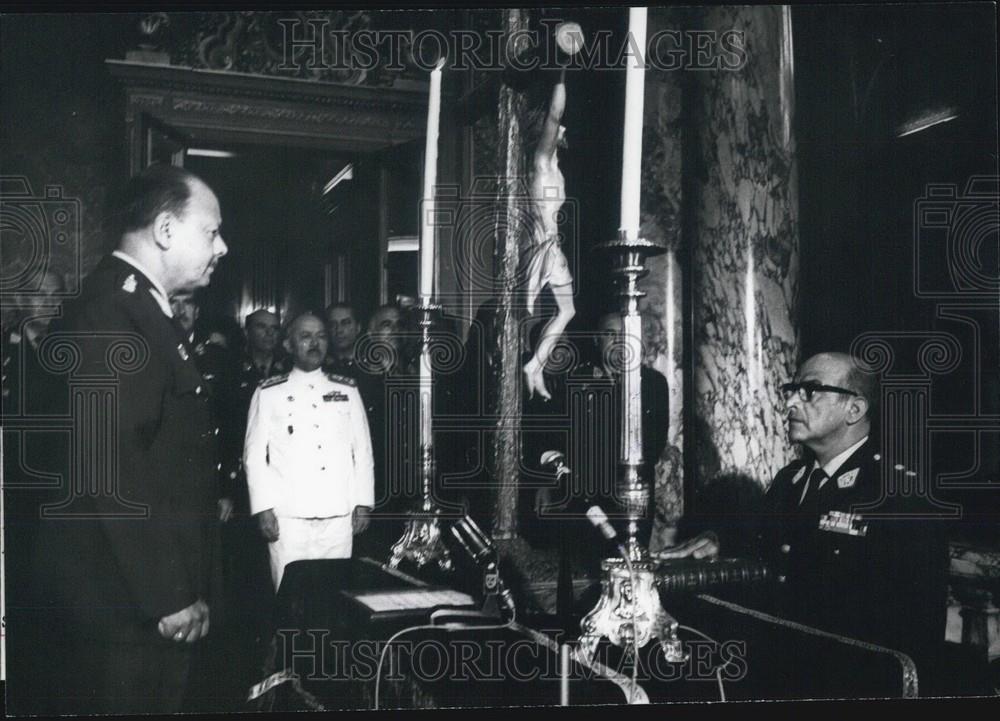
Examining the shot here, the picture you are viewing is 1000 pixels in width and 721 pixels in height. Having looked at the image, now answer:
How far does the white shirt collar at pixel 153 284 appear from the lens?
263cm

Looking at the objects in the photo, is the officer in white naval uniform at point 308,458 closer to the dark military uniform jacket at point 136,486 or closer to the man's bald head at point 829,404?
the dark military uniform jacket at point 136,486

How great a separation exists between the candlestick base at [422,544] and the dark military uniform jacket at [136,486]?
0.47m

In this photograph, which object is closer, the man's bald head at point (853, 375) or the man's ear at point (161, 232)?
the man's ear at point (161, 232)

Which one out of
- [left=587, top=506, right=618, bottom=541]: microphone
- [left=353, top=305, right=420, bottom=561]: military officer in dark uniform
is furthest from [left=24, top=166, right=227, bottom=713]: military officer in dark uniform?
[left=587, top=506, right=618, bottom=541]: microphone

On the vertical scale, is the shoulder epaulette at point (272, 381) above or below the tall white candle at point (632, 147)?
below

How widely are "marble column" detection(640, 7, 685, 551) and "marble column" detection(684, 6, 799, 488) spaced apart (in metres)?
0.04

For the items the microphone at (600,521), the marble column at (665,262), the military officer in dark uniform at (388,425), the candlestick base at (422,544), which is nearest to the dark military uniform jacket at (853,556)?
the marble column at (665,262)

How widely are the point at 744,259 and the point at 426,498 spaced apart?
3.41 feet

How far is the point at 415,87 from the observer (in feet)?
8.86

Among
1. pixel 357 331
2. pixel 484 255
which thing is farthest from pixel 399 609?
pixel 484 255

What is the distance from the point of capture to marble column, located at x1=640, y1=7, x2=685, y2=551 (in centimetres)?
272

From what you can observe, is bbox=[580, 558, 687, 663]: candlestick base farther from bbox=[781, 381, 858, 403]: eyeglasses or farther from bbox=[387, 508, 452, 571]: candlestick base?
bbox=[781, 381, 858, 403]: eyeglasses

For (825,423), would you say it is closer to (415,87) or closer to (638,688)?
(638,688)

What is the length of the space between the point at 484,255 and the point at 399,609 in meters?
0.94
